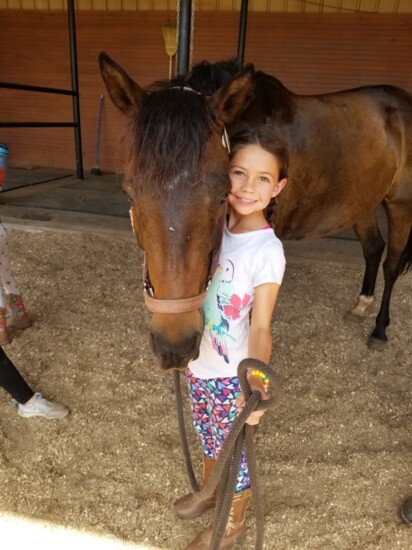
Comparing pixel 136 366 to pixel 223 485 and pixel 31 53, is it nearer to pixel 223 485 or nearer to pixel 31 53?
pixel 223 485

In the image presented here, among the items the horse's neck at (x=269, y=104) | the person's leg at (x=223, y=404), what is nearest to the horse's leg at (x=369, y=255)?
the horse's neck at (x=269, y=104)

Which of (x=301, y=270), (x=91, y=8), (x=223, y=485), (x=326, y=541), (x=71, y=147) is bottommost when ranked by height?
(x=71, y=147)

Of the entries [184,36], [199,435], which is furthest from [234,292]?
[184,36]

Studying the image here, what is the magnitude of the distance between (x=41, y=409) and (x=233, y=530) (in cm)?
104

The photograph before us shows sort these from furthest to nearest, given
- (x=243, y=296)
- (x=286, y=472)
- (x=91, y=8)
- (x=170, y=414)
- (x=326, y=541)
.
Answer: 1. (x=91, y=8)
2. (x=170, y=414)
3. (x=286, y=472)
4. (x=326, y=541)
5. (x=243, y=296)

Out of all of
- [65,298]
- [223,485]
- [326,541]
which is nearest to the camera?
[223,485]

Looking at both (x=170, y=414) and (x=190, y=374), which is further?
(x=170, y=414)

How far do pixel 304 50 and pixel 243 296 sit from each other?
267 inches

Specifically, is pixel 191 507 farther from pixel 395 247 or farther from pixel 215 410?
pixel 395 247

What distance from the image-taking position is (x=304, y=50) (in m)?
6.71

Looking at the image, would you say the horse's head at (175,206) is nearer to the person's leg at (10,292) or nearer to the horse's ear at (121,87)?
the horse's ear at (121,87)

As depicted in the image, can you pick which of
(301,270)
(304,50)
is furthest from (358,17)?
(301,270)

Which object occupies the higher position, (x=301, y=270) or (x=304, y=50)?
(x=304, y=50)

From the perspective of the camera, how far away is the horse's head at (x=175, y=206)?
1019 mm
